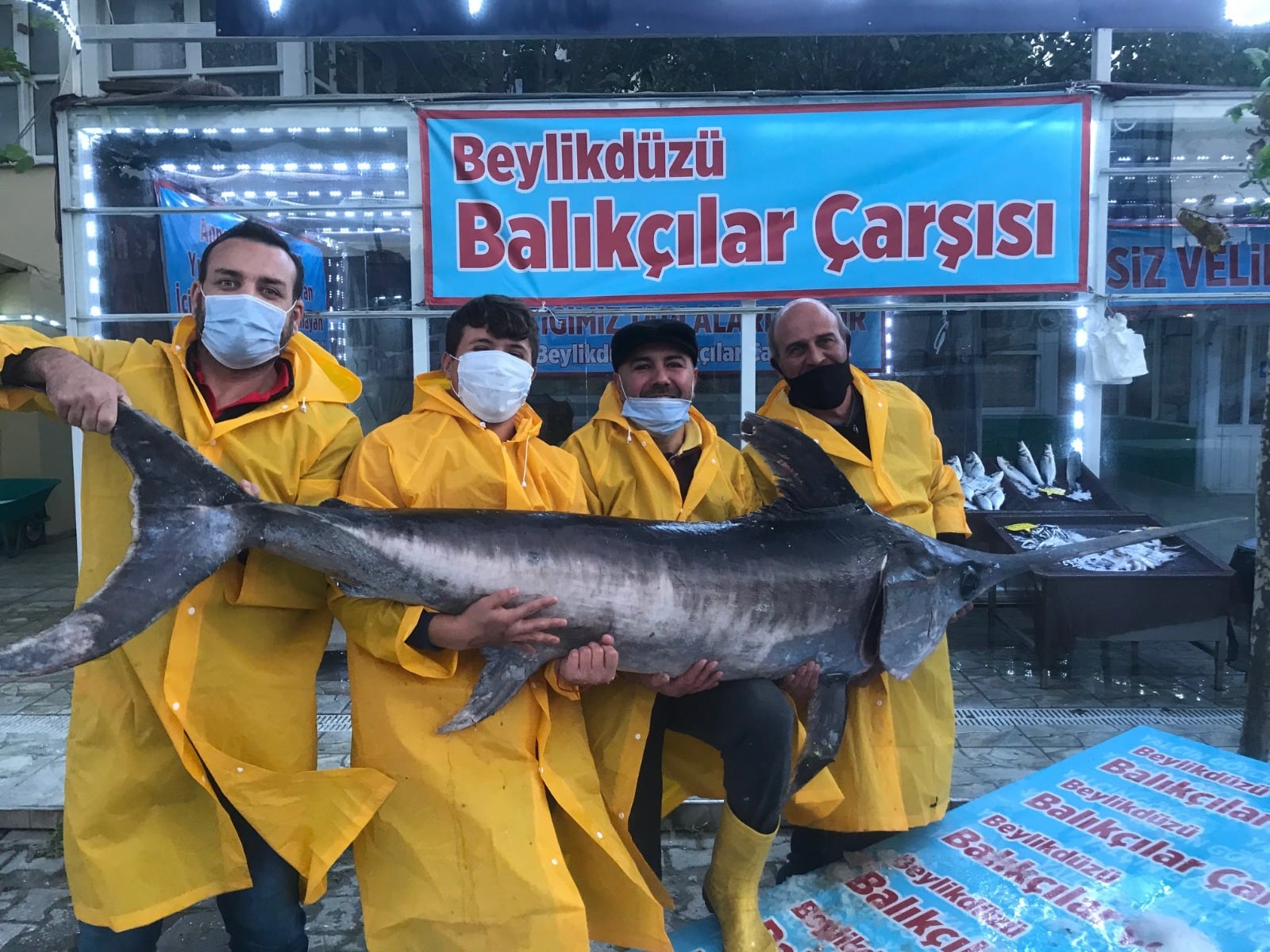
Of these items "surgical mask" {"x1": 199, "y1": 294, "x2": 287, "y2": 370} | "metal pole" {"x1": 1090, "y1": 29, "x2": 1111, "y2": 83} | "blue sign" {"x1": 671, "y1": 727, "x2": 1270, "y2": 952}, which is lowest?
"blue sign" {"x1": 671, "y1": 727, "x2": 1270, "y2": 952}

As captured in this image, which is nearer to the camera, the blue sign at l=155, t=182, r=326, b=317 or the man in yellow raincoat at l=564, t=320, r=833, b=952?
the man in yellow raincoat at l=564, t=320, r=833, b=952

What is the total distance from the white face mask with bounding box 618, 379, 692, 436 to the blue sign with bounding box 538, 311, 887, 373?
4.16 m

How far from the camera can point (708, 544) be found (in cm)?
225

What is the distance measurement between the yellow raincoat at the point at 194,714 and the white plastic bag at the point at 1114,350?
509 cm

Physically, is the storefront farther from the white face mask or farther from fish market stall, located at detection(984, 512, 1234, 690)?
the white face mask

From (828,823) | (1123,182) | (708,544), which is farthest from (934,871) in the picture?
(1123,182)

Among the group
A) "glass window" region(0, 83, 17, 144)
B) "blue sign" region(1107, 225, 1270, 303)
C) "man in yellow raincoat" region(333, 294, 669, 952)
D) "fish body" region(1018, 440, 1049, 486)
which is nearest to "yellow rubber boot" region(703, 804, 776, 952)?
"man in yellow raincoat" region(333, 294, 669, 952)

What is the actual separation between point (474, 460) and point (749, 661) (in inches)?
36.5

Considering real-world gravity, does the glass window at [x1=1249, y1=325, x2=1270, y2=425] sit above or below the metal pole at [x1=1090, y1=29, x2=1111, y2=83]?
below

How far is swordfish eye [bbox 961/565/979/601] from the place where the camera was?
8.29 feet

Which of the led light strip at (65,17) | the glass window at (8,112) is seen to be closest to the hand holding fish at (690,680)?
the led light strip at (65,17)

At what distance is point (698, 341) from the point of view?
6836 mm

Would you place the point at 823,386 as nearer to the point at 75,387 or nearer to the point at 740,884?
the point at 740,884

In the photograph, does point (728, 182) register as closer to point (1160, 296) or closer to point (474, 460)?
point (1160, 296)
